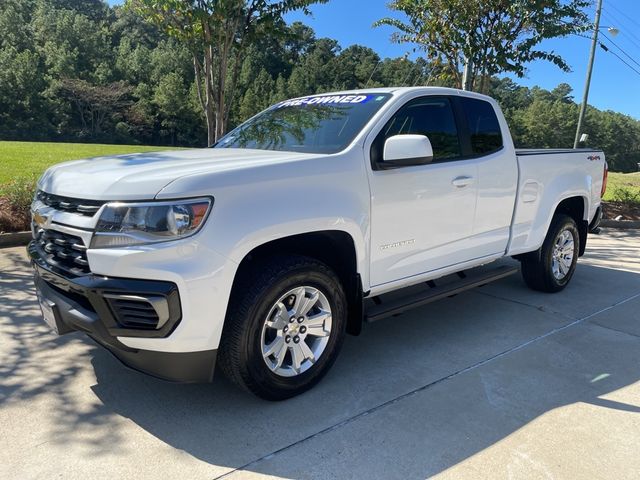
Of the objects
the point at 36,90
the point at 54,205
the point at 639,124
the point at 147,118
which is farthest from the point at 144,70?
the point at 639,124

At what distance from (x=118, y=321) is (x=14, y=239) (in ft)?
16.3

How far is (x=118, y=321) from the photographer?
2.52 m

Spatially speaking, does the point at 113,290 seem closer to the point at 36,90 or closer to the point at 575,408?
the point at 575,408

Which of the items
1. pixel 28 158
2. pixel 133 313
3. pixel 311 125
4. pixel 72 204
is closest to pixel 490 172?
pixel 311 125

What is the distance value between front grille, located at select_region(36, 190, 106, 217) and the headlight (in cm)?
15

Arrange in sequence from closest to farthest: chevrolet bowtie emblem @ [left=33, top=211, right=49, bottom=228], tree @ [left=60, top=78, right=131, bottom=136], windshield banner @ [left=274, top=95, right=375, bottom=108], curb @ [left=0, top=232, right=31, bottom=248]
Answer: chevrolet bowtie emblem @ [left=33, top=211, right=49, bottom=228] < windshield banner @ [left=274, top=95, right=375, bottom=108] < curb @ [left=0, top=232, right=31, bottom=248] < tree @ [left=60, top=78, right=131, bottom=136]

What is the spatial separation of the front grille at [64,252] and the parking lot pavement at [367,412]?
87cm

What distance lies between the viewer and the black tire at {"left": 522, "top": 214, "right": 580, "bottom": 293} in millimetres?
5078

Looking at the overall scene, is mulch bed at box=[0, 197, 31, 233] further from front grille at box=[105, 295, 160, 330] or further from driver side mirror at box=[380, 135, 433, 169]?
driver side mirror at box=[380, 135, 433, 169]

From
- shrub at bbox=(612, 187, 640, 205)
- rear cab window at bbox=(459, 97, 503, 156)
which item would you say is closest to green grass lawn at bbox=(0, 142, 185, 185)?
rear cab window at bbox=(459, 97, 503, 156)

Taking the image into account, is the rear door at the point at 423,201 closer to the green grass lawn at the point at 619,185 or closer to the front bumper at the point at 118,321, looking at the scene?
the front bumper at the point at 118,321

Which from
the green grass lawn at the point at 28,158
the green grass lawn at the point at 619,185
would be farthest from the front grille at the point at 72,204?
the green grass lawn at the point at 619,185

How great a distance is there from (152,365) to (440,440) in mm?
1603

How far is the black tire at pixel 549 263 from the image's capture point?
508 centimetres
